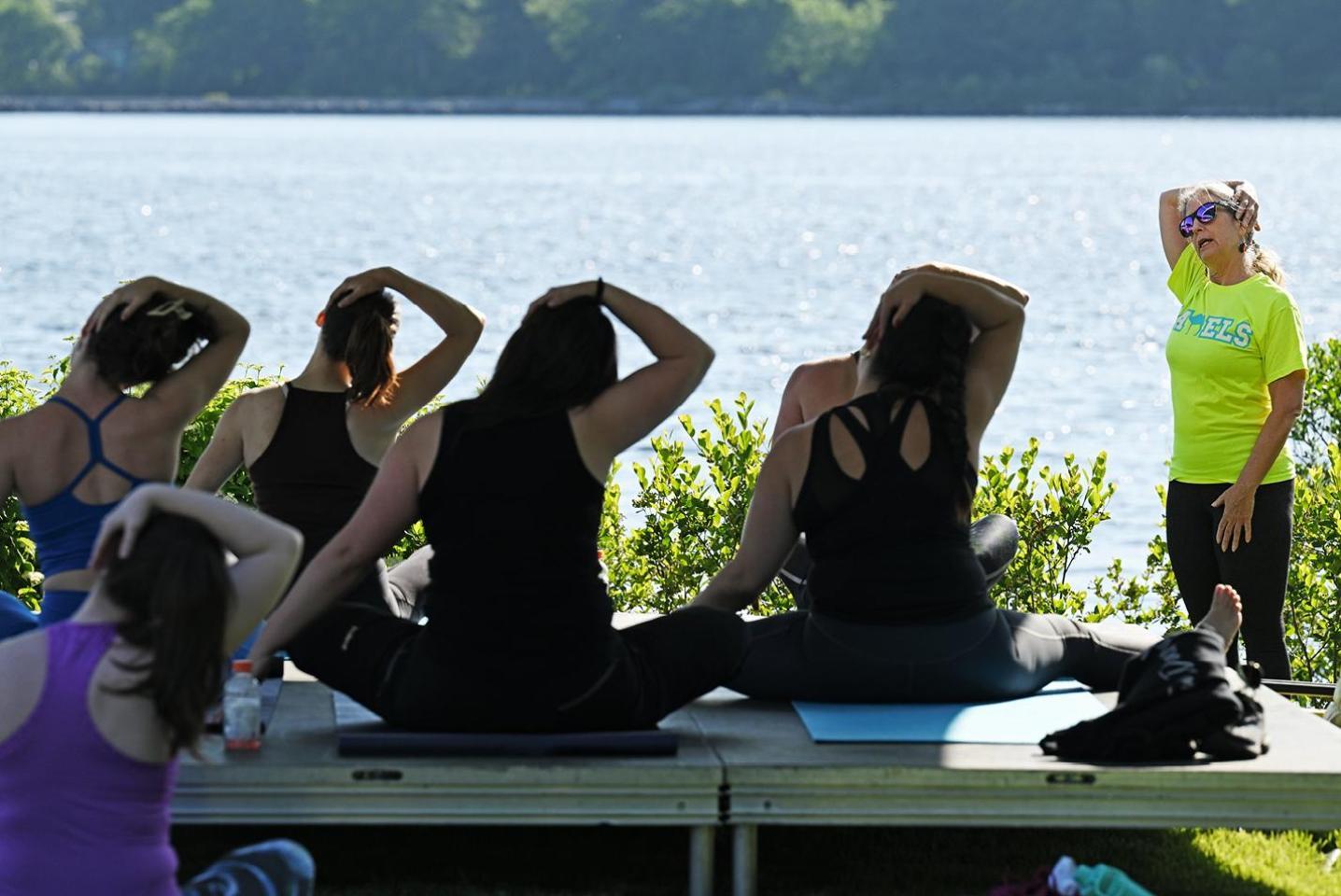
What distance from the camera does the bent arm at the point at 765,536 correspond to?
4.68 m

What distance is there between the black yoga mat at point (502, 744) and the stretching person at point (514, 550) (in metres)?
0.07

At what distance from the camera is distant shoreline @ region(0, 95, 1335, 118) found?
116m

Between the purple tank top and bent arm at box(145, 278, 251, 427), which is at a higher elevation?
bent arm at box(145, 278, 251, 427)

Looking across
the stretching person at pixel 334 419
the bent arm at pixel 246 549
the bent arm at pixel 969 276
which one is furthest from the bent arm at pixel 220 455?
the bent arm at pixel 246 549

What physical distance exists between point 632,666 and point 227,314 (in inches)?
52.7

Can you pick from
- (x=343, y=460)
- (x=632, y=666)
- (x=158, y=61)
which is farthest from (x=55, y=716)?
(x=158, y=61)

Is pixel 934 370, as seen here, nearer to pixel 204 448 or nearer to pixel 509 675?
pixel 509 675

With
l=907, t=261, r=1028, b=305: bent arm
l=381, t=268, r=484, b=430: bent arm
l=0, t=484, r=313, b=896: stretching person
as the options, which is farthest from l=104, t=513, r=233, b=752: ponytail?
l=907, t=261, r=1028, b=305: bent arm

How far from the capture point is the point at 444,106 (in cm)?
11831

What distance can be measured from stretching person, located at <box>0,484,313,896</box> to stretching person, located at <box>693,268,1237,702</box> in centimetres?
170

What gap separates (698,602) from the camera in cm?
477

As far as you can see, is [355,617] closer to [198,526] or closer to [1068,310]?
[198,526]

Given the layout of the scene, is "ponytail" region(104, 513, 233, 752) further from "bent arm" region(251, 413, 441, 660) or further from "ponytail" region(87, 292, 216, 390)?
"ponytail" region(87, 292, 216, 390)

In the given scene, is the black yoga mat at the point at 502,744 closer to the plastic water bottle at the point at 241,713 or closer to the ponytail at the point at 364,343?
the plastic water bottle at the point at 241,713
